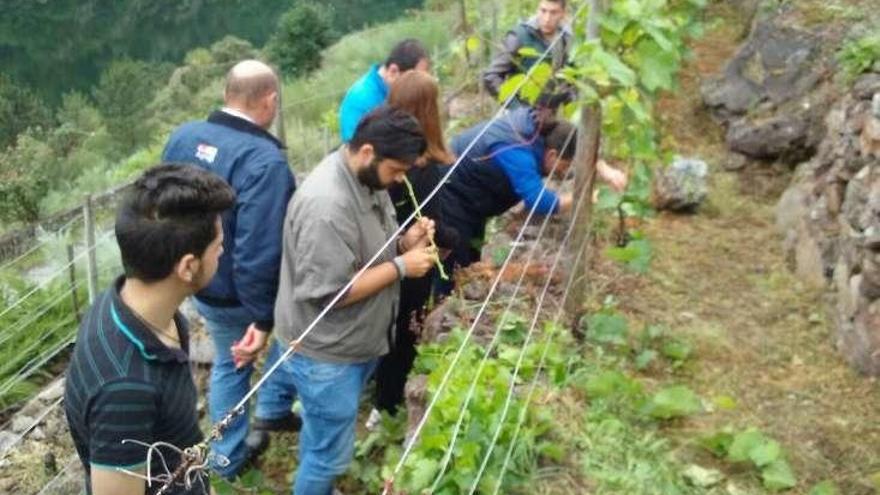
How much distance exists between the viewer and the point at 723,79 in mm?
6637

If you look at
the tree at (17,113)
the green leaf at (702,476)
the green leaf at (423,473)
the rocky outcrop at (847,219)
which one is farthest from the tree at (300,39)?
the green leaf at (423,473)

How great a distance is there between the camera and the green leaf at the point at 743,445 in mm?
3088

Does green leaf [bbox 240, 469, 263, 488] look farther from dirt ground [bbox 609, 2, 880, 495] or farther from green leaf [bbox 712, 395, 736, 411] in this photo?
green leaf [bbox 712, 395, 736, 411]

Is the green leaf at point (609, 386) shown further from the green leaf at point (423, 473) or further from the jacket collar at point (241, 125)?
the jacket collar at point (241, 125)

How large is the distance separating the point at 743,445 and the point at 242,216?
1.88 m

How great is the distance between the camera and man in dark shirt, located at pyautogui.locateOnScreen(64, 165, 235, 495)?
1861mm

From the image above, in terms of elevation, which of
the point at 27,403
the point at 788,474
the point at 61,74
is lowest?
the point at 61,74

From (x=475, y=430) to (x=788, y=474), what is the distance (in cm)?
111

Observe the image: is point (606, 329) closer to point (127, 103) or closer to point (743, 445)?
point (743, 445)

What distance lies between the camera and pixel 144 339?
6.22 feet

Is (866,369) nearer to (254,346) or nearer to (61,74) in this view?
(254,346)

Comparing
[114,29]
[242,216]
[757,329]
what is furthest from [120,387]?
[114,29]

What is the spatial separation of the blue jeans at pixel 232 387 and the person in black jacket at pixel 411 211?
0.42 metres

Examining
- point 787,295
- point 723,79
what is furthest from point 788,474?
point 723,79
